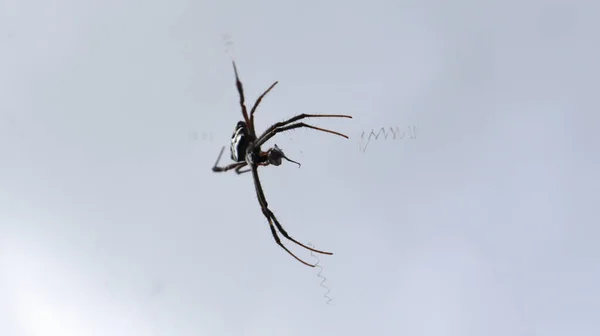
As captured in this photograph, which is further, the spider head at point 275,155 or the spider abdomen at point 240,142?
the spider abdomen at point 240,142

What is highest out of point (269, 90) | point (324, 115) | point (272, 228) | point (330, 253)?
point (269, 90)

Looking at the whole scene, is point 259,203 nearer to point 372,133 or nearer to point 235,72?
point 235,72

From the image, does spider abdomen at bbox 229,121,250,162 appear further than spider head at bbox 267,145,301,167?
Yes

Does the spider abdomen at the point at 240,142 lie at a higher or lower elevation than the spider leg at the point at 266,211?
higher

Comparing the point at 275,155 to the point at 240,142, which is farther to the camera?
the point at 240,142

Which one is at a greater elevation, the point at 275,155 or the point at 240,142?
the point at 240,142

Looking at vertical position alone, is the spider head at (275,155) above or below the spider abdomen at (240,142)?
below

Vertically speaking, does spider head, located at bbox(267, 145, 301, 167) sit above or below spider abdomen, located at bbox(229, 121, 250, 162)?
below

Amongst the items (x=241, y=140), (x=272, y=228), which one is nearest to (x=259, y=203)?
(x=272, y=228)
